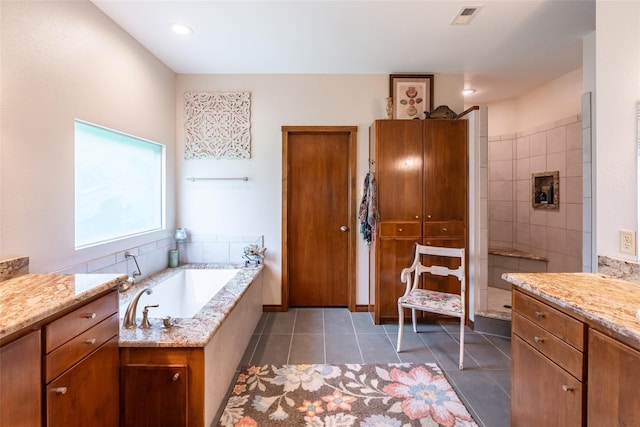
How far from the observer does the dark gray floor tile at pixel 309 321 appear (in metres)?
2.65

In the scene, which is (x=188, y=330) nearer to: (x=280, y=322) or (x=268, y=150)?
(x=280, y=322)

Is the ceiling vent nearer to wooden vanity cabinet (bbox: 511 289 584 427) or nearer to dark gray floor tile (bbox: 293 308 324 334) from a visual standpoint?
wooden vanity cabinet (bbox: 511 289 584 427)

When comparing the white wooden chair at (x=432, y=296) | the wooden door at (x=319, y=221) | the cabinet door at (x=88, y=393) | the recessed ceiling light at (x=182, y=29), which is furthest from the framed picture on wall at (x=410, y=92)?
the cabinet door at (x=88, y=393)

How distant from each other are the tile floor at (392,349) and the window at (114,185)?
1451 mm

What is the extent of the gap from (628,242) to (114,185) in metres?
3.26

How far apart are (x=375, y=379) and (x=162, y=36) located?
314cm

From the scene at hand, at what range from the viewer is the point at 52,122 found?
1.63m

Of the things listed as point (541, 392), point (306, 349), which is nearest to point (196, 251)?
point (306, 349)

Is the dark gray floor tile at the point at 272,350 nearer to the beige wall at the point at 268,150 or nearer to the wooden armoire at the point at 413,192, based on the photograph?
the beige wall at the point at 268,150

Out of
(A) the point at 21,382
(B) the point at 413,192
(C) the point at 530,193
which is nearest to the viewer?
(A) the point at 21,382

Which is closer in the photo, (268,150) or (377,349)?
(377,349)

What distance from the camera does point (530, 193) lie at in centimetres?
360

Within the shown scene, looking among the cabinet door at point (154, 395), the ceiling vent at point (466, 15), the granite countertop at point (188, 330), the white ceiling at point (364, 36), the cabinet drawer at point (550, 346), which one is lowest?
the cabinet door at point (154, 395)

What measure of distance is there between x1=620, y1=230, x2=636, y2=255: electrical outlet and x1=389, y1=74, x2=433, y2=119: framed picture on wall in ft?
6.59
